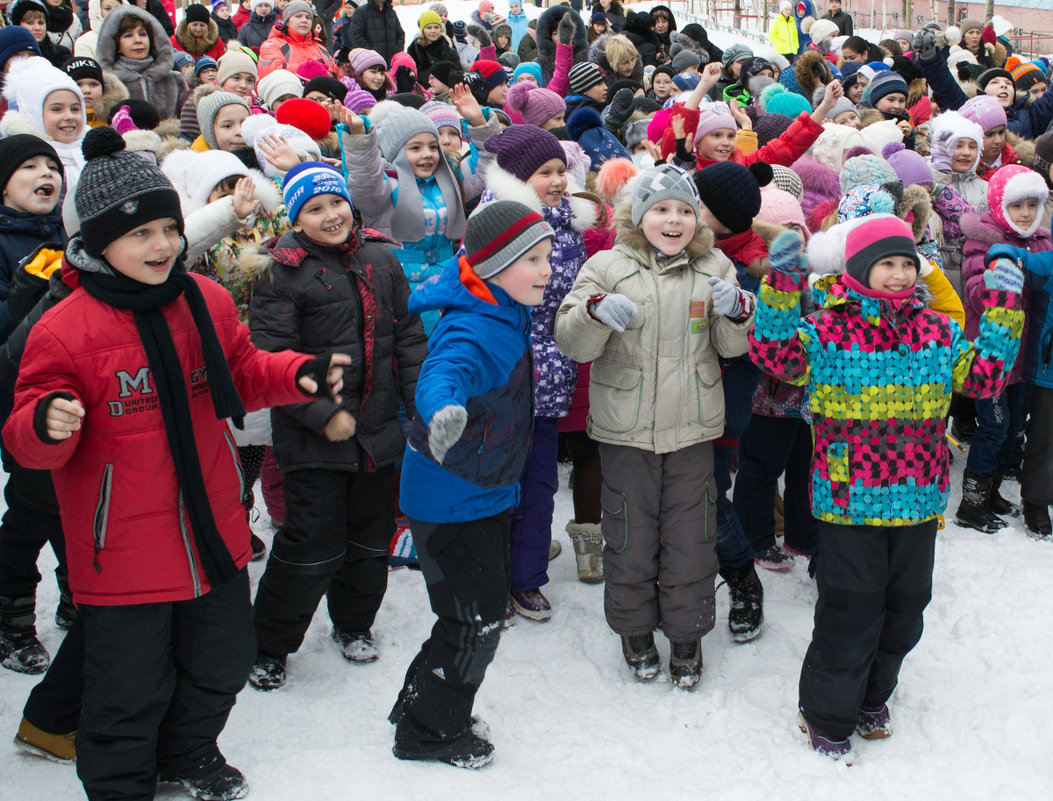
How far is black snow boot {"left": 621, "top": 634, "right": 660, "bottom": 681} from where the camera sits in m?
3.93

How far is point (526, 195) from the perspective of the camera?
4.07 meters

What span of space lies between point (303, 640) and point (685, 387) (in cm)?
207

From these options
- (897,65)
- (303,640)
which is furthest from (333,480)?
(897,65)

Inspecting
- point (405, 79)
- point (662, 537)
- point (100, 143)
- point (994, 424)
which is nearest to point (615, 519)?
point (662, 537)

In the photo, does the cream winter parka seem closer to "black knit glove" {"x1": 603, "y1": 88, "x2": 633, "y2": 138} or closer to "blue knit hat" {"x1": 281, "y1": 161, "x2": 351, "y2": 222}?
"blue knit hat" {"x1": 281, "y1": 161, "x2": 351, "y2": 222}

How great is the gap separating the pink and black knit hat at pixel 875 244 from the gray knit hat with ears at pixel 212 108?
3.99 metres

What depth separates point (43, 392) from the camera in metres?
2.55

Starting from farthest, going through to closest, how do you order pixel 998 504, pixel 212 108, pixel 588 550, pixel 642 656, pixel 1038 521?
pixel 212 108, pixel 998 504, pixel 1038 521, pixel 588 550, pixel 642 656

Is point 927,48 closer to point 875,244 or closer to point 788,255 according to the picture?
point 875,244

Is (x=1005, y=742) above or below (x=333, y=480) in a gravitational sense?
below

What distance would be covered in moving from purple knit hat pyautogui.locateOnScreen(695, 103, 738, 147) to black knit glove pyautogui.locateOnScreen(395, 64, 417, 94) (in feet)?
18.7

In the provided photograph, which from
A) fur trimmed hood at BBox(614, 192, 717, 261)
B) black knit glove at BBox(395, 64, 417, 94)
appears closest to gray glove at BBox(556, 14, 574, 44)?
black knit glove at BBox(395, 64, 417, 94)

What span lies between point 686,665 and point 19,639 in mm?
2866

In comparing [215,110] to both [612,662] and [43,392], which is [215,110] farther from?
[612,662]
